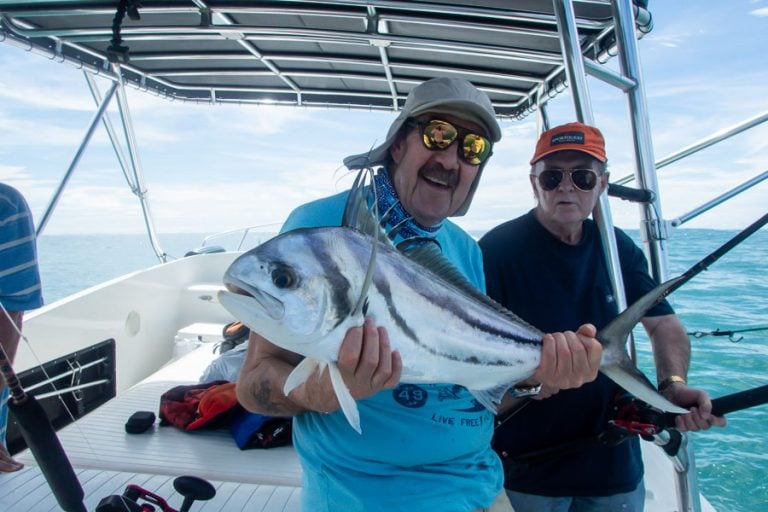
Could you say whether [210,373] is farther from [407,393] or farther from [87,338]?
[407,393]

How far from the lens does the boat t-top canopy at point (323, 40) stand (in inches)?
116

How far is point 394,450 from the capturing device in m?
1.41

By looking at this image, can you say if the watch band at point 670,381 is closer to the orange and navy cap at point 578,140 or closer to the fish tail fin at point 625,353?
the fish tail fin at point 625,353

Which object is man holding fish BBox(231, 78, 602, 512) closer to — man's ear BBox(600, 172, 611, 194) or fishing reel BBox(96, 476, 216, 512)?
fishing reel BBox(96, 476, 216, 512)

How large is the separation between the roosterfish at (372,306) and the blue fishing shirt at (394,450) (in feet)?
0.50

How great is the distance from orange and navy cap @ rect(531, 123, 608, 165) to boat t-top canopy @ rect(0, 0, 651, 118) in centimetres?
37

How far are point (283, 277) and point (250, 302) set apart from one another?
96 millimetres

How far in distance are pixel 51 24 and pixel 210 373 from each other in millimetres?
2819

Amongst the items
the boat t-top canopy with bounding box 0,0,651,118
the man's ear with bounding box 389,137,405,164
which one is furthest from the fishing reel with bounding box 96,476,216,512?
the boat t-top canopy with bounding box 0,0,651,118

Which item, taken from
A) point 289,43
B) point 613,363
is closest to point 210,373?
point 289,43

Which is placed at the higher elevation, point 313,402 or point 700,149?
point 700,149

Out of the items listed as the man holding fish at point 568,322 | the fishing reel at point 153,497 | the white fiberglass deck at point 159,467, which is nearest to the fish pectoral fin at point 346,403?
the fishing reel at point 153,497

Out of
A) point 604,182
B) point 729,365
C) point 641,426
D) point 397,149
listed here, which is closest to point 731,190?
point 604,182

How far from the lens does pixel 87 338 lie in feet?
13.0
